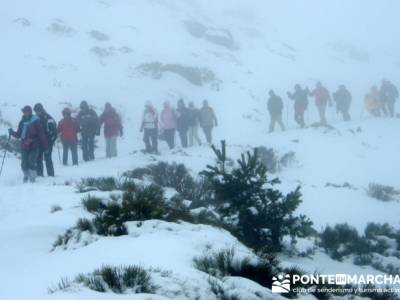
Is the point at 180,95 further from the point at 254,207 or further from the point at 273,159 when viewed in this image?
the point at 254,207

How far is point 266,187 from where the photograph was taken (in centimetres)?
906

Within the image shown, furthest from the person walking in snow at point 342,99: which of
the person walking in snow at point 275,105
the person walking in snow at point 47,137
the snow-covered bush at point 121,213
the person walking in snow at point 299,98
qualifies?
the snow-covered bush at point 121,213

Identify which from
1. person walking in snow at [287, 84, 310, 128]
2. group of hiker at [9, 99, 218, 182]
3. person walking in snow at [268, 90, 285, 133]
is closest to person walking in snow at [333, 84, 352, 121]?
person walking in snow at [287, 84, 310, 128]

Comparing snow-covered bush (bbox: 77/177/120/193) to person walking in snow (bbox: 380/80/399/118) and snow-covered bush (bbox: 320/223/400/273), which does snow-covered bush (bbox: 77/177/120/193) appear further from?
person walking in snow (bbox: 380/80/399/118)

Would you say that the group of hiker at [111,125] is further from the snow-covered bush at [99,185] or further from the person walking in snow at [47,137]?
the snow-covered bush at [99,185]

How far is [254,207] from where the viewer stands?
883cm

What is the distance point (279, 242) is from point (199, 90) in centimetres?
2323

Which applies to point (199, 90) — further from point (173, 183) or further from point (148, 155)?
point (173, 183)

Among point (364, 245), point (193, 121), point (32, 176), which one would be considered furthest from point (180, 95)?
point (364, 245)

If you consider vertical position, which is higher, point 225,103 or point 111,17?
point 111,17

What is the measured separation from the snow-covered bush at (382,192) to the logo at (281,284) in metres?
9.99

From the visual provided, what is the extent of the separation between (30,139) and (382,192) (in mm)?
9594

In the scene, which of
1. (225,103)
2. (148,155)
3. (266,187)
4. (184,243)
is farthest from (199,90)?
(184,243)

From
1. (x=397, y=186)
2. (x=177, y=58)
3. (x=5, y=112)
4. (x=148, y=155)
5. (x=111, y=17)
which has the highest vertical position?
(x=111, y=17)
